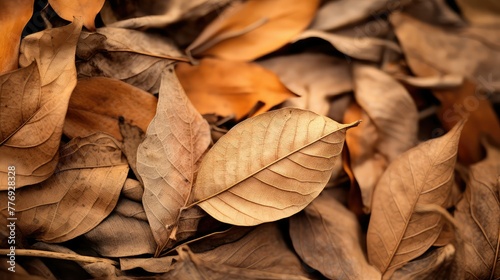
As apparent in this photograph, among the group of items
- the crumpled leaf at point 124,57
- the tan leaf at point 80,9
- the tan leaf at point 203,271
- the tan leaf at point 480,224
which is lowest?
the tan leaf at point 480,224

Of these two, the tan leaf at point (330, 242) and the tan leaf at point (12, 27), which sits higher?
the tan leaf at point (12, 27)

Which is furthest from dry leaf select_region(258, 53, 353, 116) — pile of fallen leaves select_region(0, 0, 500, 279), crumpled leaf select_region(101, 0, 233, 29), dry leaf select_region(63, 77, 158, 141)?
dry leaf select_region(63, 77, 158, 141)

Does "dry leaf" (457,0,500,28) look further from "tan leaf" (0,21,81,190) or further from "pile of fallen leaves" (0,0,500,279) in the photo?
"tan leaf" (0,21,81,190)

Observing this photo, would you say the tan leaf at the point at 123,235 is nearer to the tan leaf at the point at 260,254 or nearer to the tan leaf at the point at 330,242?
the tan leaf at the point at 260,254

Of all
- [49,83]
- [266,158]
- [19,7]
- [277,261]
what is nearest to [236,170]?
[266,158]

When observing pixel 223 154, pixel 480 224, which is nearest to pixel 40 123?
pixel 223 154

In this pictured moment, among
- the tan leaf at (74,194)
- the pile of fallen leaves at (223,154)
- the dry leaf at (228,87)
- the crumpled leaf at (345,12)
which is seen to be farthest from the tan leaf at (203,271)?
the crumpled leaf at (345,12)

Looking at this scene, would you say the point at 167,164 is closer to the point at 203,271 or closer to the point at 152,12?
the point at 203,271
